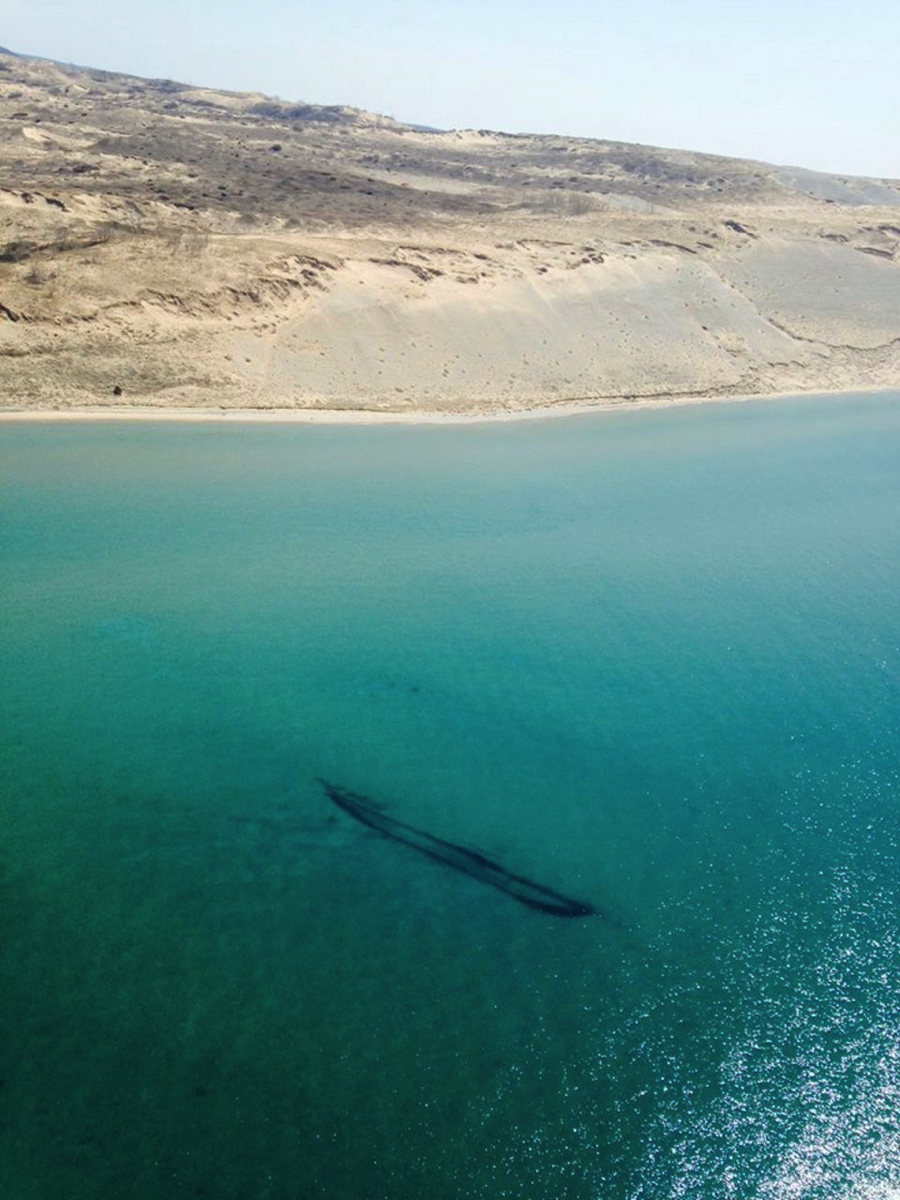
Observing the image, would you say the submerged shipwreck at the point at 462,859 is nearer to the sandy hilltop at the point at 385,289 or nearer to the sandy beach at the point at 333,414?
the sandy beach at the point at 333,414

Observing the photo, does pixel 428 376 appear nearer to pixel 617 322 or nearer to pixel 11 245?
pixel 617 322

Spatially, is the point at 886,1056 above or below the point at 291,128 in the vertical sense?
below

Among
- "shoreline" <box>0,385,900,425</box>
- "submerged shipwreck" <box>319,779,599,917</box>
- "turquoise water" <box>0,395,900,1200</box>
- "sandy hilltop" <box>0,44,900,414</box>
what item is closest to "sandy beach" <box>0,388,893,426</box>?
"shoreline" <box>0,385,900,425</box>

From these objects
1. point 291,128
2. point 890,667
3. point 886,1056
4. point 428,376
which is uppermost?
point 291,128

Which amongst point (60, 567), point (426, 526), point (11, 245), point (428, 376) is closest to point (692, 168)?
point (428, 376)

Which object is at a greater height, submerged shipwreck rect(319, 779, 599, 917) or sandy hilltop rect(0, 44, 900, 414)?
sandy hilltop rect(0, 44, 900, 414)

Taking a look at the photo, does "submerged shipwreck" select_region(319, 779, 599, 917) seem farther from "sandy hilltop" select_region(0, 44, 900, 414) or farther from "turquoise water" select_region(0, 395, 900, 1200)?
"sandy hilltop" select_region(0, 44, 900, 414)
